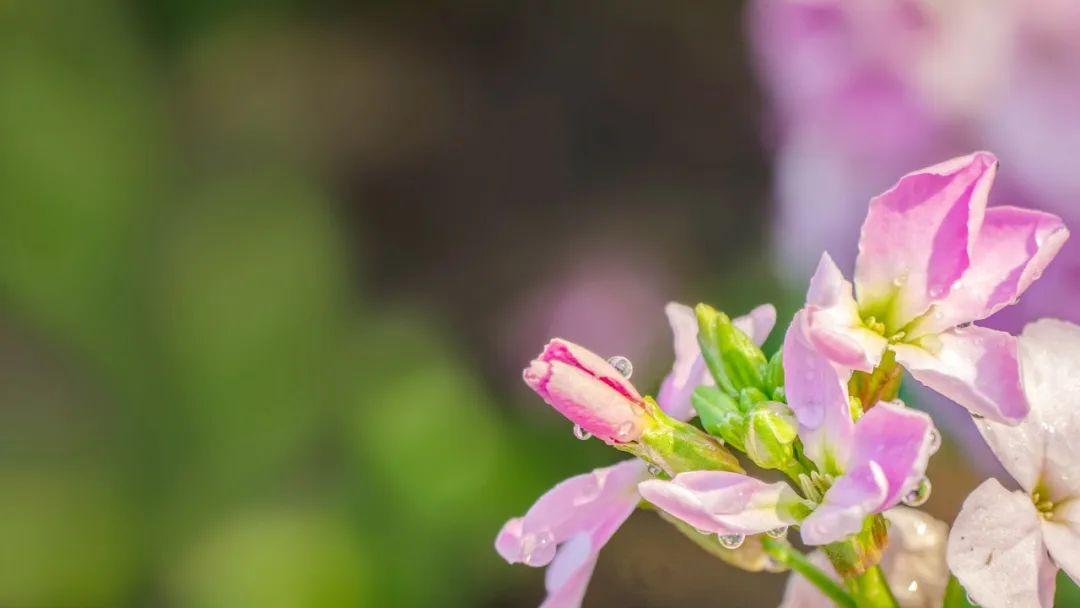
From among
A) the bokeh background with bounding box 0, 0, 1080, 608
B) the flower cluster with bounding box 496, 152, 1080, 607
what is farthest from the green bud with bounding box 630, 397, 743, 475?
the bokeh background with bounding box 0, 0, 1080, 608

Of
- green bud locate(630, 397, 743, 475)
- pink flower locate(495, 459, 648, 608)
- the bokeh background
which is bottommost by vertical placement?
the bokeh background

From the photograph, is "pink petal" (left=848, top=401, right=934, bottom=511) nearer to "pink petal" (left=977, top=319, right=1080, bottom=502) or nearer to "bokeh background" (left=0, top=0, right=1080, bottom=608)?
"pink petal" (left=977, top=319, right=1080, bottom=502)

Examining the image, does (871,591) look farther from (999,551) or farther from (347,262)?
(347,262)

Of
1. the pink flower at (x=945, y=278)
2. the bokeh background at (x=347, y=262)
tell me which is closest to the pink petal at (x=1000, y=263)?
the pink flower at (x=945, y=278)

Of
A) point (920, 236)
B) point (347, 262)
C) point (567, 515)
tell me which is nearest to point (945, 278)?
point (920, 236)

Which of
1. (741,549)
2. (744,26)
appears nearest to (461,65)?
(744,26)

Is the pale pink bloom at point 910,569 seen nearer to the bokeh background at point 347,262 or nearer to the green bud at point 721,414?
the green bud at point 721,414
